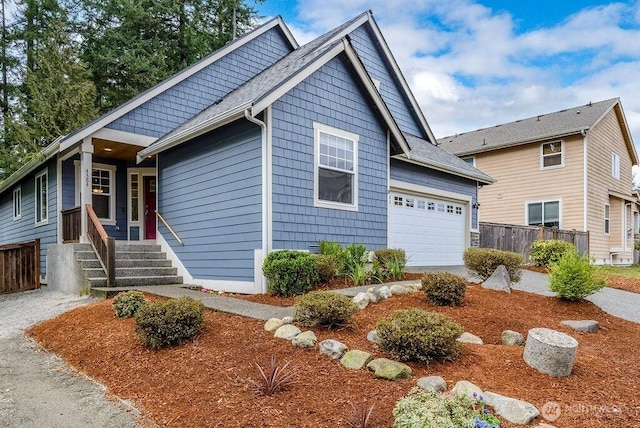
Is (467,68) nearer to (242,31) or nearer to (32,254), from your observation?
(242,31)

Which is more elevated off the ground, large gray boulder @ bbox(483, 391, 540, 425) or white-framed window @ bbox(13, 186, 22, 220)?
white-framed window @ bbox(13, 186, 22, 220)

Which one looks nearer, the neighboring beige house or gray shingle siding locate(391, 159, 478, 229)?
gray shingle siding locate(391, 159, 478, 229)

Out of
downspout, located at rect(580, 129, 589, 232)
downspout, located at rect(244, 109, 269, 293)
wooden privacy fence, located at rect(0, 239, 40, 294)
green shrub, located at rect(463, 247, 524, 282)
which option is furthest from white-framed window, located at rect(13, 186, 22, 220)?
downspout, located at rect(580, 129, 589, 232)

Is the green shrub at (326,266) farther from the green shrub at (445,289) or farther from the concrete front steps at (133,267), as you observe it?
the concrete front steps at (133,267)

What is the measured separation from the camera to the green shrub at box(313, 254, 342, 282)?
8.00 metres

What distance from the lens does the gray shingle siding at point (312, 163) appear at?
8.44 meters

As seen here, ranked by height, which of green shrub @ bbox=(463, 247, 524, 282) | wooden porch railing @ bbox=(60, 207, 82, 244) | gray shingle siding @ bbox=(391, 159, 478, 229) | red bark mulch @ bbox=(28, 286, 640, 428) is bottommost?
red bark mulch @ bbox=(28, 286, 640, 428)

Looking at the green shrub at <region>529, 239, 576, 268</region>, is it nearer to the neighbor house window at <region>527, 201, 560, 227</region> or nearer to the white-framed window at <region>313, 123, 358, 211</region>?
the white-framed window at <region>313, 123, 358, 211</region>

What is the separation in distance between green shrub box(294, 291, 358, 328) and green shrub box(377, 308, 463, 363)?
0.77 m

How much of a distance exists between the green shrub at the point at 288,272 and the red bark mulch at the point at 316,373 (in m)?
1.66

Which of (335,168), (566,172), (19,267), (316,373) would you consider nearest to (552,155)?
(566,172)

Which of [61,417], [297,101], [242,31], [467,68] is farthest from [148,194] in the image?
[242,31]

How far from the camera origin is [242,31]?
24.7 meters
